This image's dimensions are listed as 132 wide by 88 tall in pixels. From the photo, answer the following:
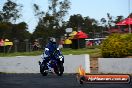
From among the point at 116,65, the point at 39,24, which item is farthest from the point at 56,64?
the point at 39,24

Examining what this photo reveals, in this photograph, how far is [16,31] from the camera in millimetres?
61969

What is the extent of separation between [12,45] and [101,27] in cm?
5092

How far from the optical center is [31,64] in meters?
24.6

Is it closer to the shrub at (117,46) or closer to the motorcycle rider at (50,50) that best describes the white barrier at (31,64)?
the shrub at (117,46)

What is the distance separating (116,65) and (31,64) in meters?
5.10

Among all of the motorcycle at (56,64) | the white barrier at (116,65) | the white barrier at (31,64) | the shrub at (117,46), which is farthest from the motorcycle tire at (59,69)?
the shrub at (117,46)

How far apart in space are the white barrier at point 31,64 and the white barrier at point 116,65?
0.82 meters

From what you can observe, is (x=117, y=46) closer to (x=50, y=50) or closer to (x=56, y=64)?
(x=56, y=64)

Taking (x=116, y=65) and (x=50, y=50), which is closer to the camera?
(x=50, y=50)

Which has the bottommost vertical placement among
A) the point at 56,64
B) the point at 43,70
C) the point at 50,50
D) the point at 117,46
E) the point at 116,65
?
the point at 43,70

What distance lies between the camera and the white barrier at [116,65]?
22.2 m

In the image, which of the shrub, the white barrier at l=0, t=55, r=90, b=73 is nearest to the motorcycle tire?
the white barrier at l=0, t=55, r=90, b=73

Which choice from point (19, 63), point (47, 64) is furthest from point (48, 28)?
point (47, 64)

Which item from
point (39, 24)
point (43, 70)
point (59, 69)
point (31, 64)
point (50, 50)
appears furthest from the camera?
point (39, 24)
